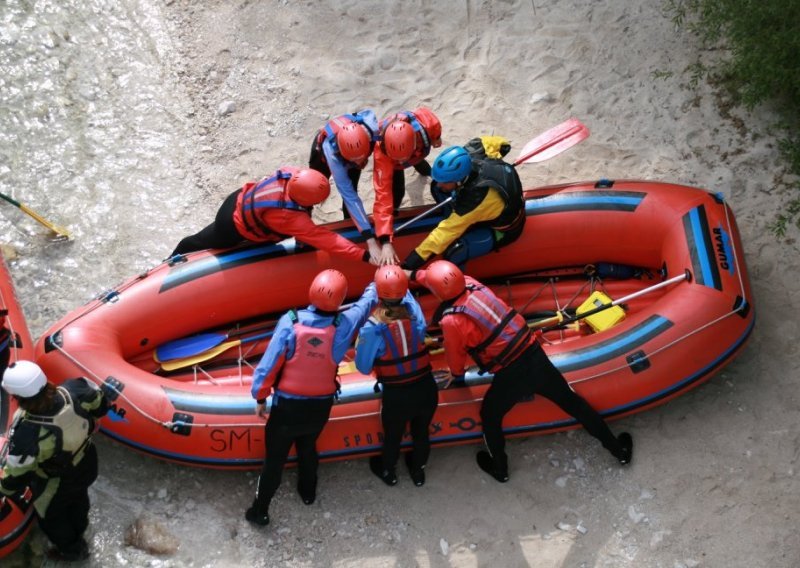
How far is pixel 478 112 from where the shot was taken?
6066mm

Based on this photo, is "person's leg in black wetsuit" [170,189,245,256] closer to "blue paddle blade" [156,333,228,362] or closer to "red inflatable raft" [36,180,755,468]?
"red inflatable raft" [36,180,755,468]

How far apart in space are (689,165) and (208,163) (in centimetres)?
321

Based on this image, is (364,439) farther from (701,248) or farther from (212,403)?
(701,248)

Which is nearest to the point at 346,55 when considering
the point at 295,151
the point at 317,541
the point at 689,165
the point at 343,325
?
the point at 295,151

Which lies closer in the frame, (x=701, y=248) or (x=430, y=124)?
(x=701, y=248)

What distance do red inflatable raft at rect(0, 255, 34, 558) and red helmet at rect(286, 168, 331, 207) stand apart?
1606 mm

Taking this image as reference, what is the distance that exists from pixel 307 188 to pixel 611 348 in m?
1.76

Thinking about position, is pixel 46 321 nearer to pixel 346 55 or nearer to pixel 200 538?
pixel 200 538

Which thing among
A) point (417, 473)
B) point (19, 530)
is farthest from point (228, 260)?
point (19, 530)

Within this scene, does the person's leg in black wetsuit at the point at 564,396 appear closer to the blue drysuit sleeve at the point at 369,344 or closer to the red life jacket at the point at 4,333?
the blue drysuit sleeve at the point at 369,344

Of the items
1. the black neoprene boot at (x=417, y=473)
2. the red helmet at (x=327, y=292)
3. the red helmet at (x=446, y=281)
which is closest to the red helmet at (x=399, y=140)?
the red helmet at (x=446, y=281)

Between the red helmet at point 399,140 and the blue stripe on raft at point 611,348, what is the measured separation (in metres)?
1.33

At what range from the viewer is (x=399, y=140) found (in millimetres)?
4625

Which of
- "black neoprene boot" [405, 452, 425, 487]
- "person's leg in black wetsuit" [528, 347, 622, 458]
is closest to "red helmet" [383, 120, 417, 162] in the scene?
"person's leg in black wetsuit" [528, 347, 622, 458]
